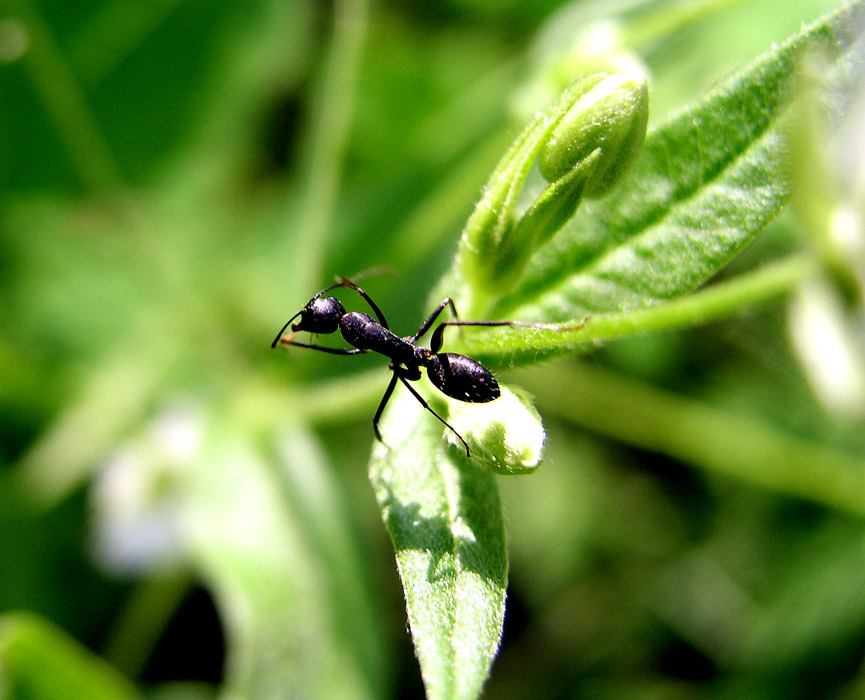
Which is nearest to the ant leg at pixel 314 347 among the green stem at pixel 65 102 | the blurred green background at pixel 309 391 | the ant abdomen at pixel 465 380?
the blurred green background at pixel 309 391

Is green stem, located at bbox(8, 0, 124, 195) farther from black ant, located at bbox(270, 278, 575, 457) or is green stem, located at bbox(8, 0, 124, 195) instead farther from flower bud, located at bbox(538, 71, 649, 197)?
flower bud, located at bbox(538, 71, 649, 197)

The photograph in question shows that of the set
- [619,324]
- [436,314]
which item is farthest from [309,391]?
[619,324]

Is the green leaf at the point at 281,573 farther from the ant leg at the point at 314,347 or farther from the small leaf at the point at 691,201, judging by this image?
the small leaf at the point at 691,201

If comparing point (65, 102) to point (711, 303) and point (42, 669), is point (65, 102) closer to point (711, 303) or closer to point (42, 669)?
point (42, 669)

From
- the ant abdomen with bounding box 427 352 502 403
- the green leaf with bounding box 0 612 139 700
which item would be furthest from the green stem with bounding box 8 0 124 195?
the ant abdomen with bounding box 427 352 502 403

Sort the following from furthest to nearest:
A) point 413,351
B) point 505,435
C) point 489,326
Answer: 1. point 413,351
2. point 489,326
3. point 505,435

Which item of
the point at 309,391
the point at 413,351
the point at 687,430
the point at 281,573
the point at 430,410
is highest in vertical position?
the point at 309,391

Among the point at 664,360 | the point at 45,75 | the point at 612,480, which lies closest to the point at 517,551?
the point at 612,480
